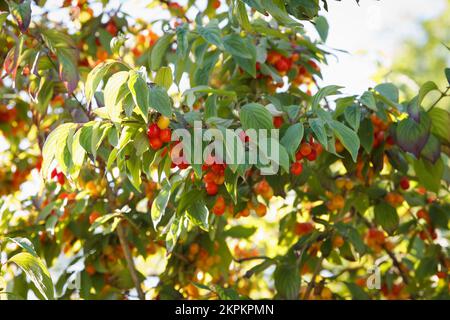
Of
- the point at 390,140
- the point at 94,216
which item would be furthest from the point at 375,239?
the point at 94,216

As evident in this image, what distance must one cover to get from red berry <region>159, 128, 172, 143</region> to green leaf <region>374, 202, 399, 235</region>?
3.44 feet

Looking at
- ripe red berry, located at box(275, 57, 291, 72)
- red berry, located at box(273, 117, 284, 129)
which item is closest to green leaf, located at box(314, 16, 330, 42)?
ripe red berry, located at box(275, 57, 291, 72)

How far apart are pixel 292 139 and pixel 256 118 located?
0.10m

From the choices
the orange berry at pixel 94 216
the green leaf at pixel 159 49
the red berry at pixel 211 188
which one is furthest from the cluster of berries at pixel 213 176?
the orange berry at pixel 94 216

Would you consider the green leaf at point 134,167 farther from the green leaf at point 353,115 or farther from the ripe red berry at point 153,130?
the green leaf at point 353,115

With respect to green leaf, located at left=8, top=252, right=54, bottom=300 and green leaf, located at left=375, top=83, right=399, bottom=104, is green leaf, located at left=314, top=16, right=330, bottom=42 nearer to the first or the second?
green leaf, located at left=375, top=83, right=399, bottom=104

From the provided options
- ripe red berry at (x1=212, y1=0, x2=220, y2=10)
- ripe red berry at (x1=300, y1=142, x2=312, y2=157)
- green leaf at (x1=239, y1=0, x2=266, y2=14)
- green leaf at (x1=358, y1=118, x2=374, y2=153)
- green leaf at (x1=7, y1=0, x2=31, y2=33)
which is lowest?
green leaf at (x1=358, y1=118, x2=374, y2=153)

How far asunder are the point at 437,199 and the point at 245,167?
54.9 inches

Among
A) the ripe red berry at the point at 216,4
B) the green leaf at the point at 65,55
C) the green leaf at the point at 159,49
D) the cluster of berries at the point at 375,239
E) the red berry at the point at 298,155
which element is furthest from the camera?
the ripe red berry at the point at 216,4

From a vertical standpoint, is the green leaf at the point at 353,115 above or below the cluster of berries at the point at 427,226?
above

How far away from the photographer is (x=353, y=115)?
222 centimetres

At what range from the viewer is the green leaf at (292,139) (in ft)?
6.32

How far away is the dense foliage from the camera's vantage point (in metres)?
1.92

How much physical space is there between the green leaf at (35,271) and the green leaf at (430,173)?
1306 mm
